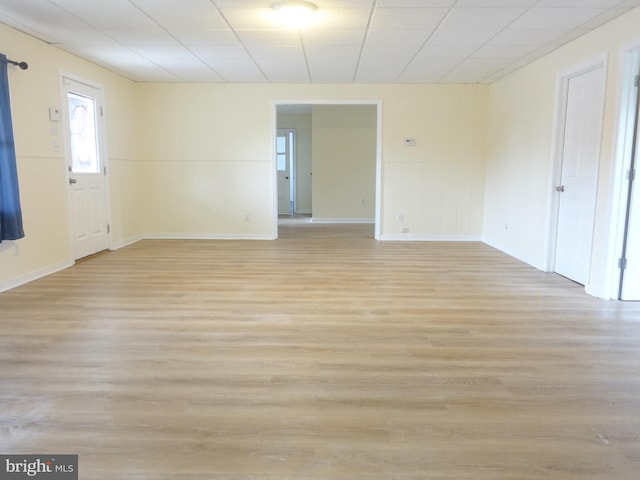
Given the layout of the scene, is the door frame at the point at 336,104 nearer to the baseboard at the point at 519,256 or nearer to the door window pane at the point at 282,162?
the baseboard at the point at 519,256

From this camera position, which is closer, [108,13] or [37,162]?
[108,13]

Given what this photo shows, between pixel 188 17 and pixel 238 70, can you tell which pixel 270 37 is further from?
pixel 238 70

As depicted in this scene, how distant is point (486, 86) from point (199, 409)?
6580mm

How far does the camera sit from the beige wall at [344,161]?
9.50 meters

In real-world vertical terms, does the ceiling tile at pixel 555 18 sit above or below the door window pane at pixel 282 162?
above

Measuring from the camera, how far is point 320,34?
14.8 feet

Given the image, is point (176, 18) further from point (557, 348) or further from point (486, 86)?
point (486, 86)

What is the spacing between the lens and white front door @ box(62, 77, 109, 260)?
17.7ft

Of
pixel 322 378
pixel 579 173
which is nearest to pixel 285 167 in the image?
pixel 579 173

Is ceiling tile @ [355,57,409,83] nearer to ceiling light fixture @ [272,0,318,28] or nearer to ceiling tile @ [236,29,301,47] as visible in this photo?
ceiling tile @ [236,29,301,47]

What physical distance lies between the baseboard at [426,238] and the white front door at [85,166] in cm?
418

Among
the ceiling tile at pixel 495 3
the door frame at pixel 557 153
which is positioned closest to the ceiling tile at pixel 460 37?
the ceiling tile at pixel 495 3

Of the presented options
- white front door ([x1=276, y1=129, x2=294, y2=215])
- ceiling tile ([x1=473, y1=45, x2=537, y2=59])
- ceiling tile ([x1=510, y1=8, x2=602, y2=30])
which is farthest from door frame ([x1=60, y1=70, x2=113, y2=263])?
white front door ([x1=276, y1=129, x2=294, y2=215])

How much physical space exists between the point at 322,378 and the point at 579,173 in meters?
3.68
